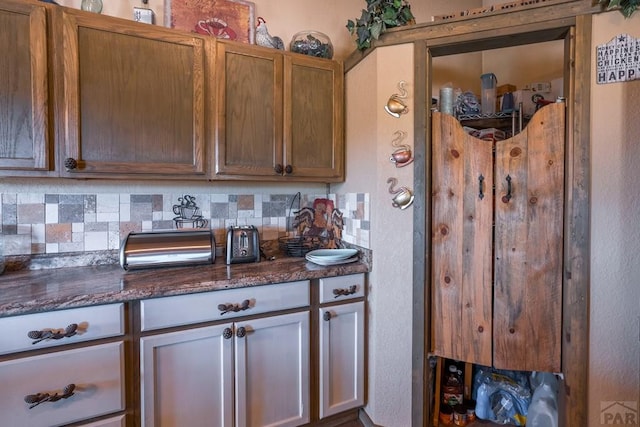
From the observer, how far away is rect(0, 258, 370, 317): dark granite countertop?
113cm

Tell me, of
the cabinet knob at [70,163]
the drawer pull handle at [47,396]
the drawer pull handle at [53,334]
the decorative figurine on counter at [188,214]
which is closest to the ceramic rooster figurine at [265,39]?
the decorative figurine on counter at [188,214]

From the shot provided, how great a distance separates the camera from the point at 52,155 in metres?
1.34

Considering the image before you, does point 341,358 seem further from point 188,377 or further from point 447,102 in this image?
point 447,102

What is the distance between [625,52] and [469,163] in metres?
0.71

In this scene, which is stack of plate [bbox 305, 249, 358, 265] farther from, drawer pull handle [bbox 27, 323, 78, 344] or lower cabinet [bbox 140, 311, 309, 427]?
drawer pull handle [bbox 27, 323, 78, 344]

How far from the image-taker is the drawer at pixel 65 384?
3.54 ft

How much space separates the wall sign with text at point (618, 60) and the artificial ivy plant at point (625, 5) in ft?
0.27

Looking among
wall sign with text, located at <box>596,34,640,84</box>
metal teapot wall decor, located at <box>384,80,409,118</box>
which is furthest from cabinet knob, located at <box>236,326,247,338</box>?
wall sign with text, located at <box>596,34,640,84</box>

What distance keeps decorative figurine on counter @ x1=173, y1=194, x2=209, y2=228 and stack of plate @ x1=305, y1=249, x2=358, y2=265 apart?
702 millimetres

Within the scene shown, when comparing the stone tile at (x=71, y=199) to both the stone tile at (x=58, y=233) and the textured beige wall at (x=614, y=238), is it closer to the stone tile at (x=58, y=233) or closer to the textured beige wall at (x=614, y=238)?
the stone tile at (x=58, y=233)

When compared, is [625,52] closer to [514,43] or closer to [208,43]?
[514,43]

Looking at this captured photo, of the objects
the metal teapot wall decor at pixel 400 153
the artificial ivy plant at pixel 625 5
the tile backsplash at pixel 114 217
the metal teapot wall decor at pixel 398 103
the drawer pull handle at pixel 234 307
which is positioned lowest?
the drawer pull handle at pixel 234 307

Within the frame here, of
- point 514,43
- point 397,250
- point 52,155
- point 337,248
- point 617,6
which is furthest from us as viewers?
point 337,248

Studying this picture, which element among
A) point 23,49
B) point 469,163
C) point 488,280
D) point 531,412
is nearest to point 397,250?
point 488,280
